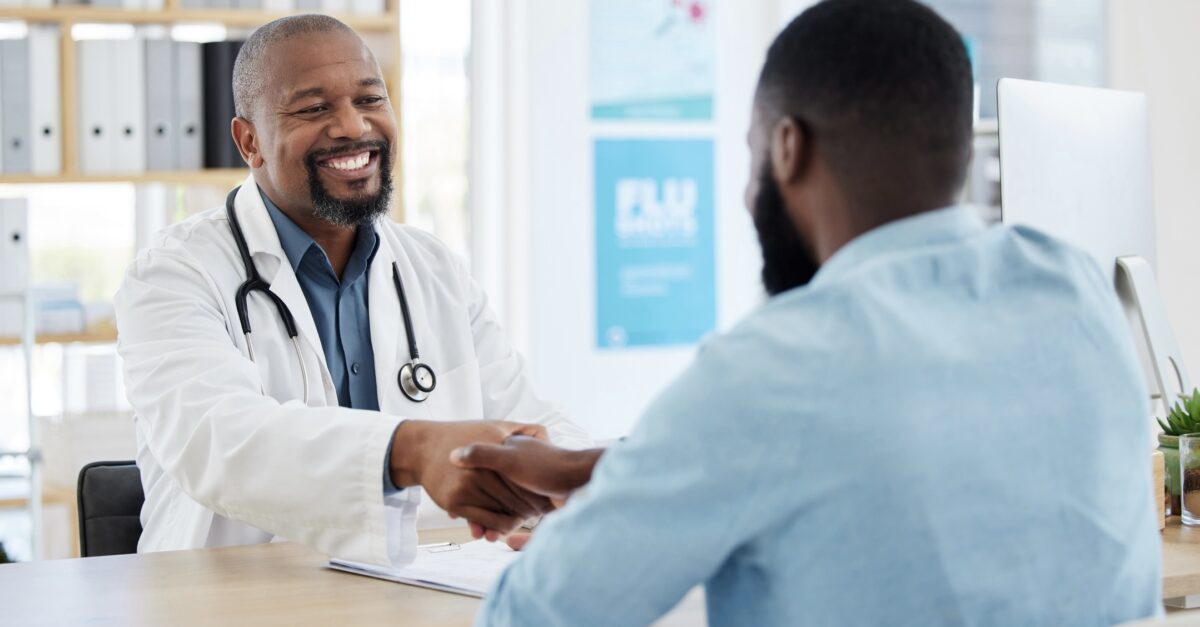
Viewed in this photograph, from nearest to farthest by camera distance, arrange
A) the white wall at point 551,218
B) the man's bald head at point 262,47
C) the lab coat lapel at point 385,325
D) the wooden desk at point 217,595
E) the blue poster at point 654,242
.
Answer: the wooden desk at point 217,595 → the lab coat lapel at point 385,325 → the man's bald head at point 262,47 → the white wall at point 551,218 → the blue poster at point 654,242

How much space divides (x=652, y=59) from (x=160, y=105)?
173 cm

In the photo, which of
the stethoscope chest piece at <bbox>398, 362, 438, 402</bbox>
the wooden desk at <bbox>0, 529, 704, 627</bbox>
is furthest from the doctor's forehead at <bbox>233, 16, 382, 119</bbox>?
the wooden desk at <bbox>0, 529, 704, 627</bbox>

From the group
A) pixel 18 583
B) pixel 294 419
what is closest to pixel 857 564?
pixel 294 419

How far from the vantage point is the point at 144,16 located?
340 cm

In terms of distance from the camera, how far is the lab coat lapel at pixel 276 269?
1883 mm

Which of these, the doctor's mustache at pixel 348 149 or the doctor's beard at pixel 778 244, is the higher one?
the doctor's mustache at pixel 348 149

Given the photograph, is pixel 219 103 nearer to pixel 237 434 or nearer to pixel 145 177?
pixel 145 177

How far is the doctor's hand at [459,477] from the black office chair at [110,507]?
644 mm

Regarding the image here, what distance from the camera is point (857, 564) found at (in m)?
0.77

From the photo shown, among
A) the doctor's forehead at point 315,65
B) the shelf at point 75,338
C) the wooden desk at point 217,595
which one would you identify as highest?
the doctor's forehead at point 315,65

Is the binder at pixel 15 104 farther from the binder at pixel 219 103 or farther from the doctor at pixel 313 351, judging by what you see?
the doctor at pixel 313 351

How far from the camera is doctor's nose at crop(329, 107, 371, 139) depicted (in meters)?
2.09

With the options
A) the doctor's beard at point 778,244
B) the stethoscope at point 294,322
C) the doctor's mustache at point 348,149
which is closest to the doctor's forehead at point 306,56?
the doctor's mustache at point 348,149

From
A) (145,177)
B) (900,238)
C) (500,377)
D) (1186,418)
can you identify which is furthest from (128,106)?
(900,238)
